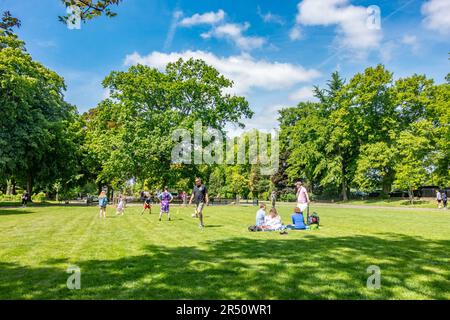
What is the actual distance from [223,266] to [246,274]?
84cm

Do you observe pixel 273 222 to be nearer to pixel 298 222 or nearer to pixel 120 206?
pixel 298 222

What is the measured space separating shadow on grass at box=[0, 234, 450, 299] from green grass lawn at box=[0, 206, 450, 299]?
0.06 feet

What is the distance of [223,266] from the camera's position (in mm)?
7625

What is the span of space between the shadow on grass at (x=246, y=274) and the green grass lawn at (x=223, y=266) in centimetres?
2

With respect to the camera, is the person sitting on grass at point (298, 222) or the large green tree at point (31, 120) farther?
the large green tree at point (31, 120)

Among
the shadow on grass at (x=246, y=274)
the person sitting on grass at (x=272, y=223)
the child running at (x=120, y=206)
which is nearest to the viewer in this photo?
the shadow on grass at (x=246, y=274)

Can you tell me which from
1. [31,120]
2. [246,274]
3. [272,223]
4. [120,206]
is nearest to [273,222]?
[272,223]

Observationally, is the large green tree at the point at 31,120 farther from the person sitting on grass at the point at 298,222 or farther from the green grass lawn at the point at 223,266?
the person sitting on grass at the point at 298,222

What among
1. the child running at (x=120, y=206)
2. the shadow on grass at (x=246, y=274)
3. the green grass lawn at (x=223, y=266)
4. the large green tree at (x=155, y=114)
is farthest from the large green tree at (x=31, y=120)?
the shadow on grass at (x=246, y=274)

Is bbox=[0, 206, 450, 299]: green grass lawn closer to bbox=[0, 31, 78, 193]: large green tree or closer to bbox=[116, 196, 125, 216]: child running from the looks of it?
Result: bbox=[116, 196, 125, 216]: child running

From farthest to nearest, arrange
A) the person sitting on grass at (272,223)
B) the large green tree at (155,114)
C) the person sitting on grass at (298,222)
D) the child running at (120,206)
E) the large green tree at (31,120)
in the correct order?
the large green tree at (155,114) → the large green tree at (31,120) → the child running at (120,206) → the person sitting on grass at (298,222) → the person sitting on grass at (272,223)

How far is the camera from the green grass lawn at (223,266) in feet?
19.0

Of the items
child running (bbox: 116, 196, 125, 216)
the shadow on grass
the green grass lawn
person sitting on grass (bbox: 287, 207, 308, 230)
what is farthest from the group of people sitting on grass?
child running (bbox: 116, 196, 125, 216)
